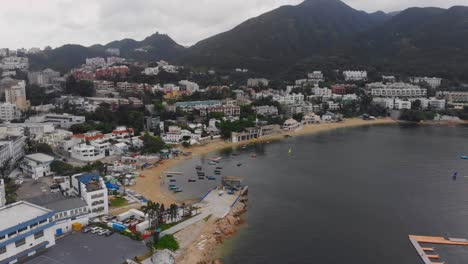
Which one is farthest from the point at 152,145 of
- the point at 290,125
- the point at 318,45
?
the point at 318,45

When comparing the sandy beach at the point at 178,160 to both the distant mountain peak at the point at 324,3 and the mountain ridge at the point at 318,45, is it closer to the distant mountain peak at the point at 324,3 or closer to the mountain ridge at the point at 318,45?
the mountain ridge at the point at 318,45

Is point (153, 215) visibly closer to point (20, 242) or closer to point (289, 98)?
point (20, 242)

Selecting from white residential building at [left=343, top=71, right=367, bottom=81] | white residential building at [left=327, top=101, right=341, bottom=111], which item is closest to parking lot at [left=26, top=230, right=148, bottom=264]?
white residential building at [left=327, top=101, right=341, bottom=111]

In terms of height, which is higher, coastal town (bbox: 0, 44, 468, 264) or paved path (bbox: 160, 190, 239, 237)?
coastal town (bbox: 0, 44, 468, 264)

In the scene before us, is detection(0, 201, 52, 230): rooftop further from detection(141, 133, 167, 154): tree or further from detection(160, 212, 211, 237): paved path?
detection(141, 133, 167, 154): tree

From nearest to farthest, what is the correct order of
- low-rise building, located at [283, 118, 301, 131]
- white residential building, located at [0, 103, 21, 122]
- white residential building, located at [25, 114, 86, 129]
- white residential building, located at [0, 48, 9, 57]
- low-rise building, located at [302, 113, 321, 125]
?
white residential building, located at [25, 114, 86, 129] < white residential building, located at [0, 103, 21, 122] < low-rise building, located at [283, 118, 301, 131] < low-rise building, located at [302, 113, 321, 125] < white residential building, located at [0, 48, 9, 57]

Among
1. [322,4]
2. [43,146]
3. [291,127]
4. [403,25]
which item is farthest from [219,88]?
[322,4]
